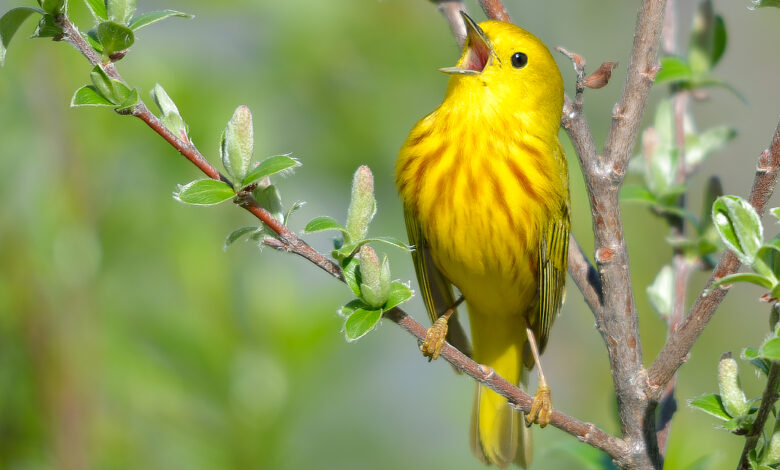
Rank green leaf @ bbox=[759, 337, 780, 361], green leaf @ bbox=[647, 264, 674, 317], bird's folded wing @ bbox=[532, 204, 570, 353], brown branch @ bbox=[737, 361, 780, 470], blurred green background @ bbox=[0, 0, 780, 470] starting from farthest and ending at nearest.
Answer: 1. bird's folded wing @ bbox=[532, 204, 570, 353]
2. blurred green background @ bbox=[0, 0, 780, 470]
3. green leaf @ bbox=[647, 264, 674, 317]
4. brown branch @ bbox=[737, 361, 780, 470]
5. green leaf @ bbox=[759, 337, 780, 361]

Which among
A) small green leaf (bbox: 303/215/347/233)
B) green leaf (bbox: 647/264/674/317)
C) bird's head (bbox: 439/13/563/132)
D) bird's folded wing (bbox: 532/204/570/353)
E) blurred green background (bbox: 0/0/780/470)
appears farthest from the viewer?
bird's head (bbox: 439/13/563/132)

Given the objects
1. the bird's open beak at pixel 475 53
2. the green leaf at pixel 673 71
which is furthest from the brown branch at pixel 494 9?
the green leaf at pixel 673 71

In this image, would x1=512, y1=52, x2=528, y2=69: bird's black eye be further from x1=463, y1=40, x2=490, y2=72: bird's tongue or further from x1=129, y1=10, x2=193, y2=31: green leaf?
x1=129, y1=10, x2=193, y2=31: green leaf

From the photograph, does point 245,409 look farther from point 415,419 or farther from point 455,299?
A: point 415,419

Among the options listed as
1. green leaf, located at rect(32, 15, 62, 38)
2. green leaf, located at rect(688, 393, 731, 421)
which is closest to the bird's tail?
green leaf, located at rect(688, 393, 731, 421)

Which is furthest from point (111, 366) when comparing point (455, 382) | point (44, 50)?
point (455, 382)

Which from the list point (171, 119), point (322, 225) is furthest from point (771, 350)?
point (171, 119)

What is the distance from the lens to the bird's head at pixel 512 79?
3367mm

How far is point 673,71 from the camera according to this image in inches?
113

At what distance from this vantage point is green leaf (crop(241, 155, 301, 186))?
5.90 ft

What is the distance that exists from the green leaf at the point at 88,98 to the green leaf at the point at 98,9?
13 cm

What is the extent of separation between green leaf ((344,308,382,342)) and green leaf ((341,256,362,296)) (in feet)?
0.14

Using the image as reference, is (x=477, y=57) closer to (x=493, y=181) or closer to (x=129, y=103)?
(x=493, y=181)

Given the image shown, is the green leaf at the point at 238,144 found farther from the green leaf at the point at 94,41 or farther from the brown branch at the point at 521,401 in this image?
the brown branch at the point at 521,401
